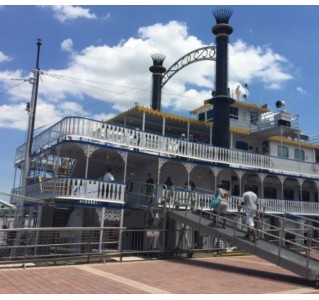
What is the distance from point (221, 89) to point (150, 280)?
18.6 meters

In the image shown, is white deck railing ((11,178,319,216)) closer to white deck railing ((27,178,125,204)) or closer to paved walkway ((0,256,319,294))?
white deck railing ((27,178,125,204))

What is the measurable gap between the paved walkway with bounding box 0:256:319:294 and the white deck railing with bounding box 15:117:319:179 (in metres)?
7.01

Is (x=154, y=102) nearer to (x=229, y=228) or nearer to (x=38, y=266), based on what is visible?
(x=229, y=228)

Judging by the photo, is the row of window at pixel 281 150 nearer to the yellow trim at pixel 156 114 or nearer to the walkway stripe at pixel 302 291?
the yellow trim at pixel 156 114

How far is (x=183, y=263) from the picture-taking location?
44.7ft

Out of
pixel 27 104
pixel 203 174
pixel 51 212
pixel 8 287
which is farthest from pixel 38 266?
pixel 203 174

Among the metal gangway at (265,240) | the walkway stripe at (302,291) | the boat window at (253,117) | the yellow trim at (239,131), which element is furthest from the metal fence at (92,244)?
the boat window at (253,117)

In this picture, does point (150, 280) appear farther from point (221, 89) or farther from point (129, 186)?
point (221, 89)

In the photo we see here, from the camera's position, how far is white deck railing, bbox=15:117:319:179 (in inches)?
696

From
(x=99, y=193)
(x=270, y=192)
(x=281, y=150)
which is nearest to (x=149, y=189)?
(x=99, y=193)

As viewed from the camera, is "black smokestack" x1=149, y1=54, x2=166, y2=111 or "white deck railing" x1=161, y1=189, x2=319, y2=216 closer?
"white deck railing" x1=161, y1=189, x2=319, y2=216

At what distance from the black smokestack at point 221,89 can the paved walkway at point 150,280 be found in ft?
41.9

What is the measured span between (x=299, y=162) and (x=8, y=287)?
23.4 meters

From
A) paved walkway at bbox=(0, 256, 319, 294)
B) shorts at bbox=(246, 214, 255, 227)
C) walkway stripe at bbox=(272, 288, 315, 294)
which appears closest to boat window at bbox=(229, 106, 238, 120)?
shorts at bbox=(246, 214, 255, 227)
